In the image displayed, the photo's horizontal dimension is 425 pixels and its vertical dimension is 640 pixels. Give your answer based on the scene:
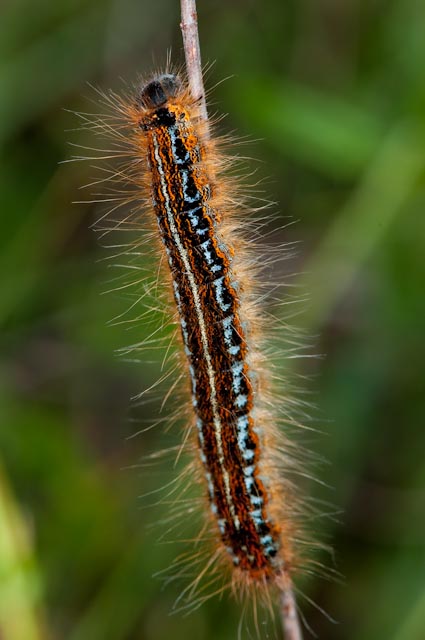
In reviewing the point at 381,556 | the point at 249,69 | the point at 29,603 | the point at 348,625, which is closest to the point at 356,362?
the point at 381,556

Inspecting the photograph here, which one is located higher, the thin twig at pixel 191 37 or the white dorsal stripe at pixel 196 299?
the thin twig at pixel 191 37

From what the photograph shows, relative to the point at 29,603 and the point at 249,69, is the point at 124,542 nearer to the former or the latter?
the point at 29,603

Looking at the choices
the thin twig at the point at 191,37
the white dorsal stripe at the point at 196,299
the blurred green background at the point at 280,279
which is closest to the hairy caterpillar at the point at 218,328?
the white dorsal stripe at the point at 196,299

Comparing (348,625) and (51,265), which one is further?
(51,265)

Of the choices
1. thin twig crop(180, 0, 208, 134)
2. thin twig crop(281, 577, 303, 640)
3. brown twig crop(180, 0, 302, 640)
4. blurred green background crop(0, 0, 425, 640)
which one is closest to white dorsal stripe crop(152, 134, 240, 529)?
brown twig crop(180, 0, 302, 640)

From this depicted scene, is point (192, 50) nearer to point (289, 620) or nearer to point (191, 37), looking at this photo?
point (191, 37)

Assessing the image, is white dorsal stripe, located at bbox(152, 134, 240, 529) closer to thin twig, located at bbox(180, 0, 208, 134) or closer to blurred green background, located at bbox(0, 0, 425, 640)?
thin twig, located at bbox(180, 0, 208, 134)

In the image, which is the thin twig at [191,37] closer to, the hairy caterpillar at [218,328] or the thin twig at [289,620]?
the hairy caterpillar at [218,328]
